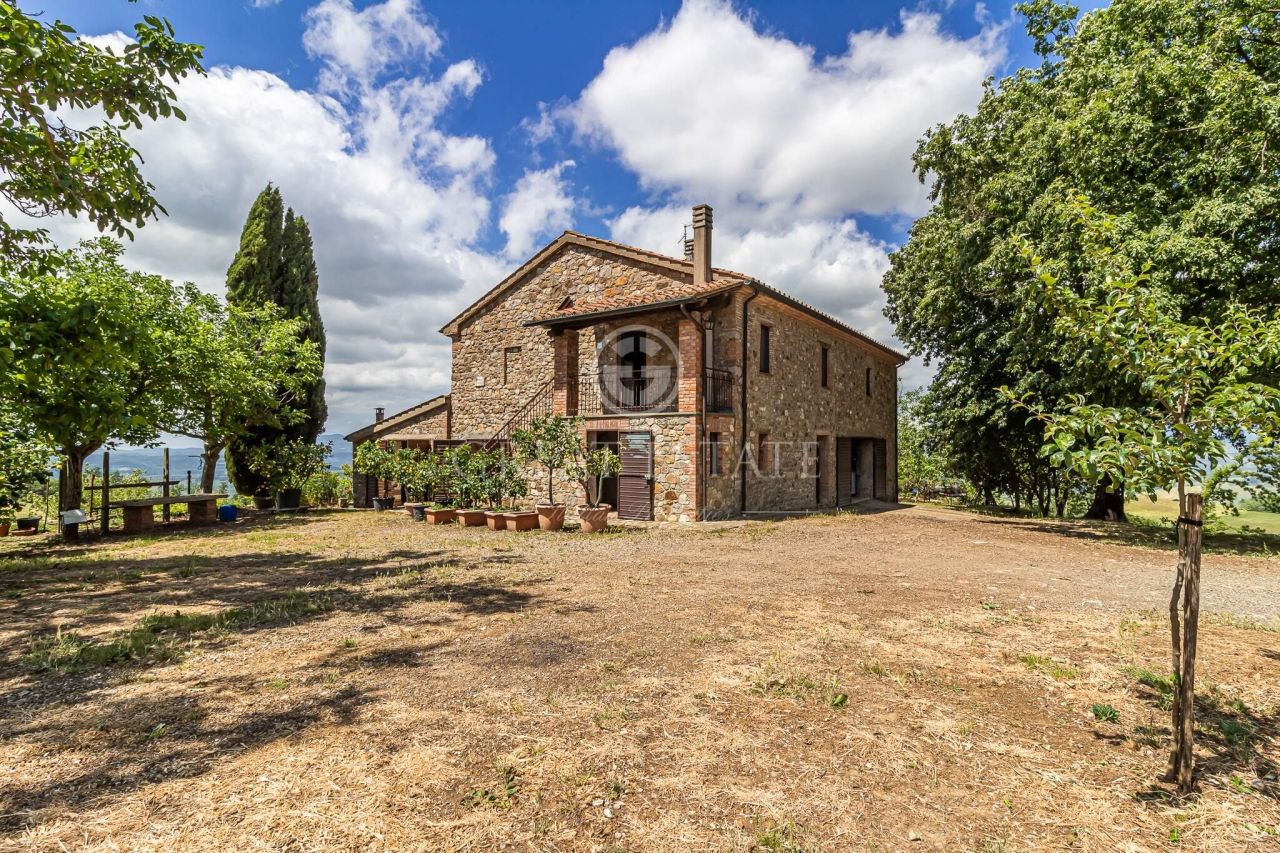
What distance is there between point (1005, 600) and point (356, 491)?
747 inches

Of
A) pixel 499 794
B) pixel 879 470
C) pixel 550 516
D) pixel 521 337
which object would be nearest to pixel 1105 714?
pixel 499 794

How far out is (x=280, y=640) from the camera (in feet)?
16.8

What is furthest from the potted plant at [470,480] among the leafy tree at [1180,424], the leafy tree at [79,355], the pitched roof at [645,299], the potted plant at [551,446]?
the leafy tree at [1180,424]

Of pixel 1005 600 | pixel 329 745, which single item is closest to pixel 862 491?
pixel 1005 600

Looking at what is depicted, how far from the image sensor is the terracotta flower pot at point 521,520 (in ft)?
42.0

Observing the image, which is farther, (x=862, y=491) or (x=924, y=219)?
(x=862, y=491)

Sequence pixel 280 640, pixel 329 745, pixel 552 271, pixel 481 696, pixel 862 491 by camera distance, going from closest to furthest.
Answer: pixel 329 745 → pixel 481 696 → pixel 280 640 → pixel 552 271 → pixel 862 491

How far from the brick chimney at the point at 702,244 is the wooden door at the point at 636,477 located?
4.34 metres

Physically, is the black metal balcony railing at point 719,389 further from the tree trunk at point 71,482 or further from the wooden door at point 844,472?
the tree trunk at point 71,482

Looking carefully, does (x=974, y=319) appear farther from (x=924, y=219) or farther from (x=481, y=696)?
(x=481, y=696)

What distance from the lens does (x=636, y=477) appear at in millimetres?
14555

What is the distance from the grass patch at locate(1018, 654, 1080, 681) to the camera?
4387 millimetres

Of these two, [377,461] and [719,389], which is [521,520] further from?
[377,461]

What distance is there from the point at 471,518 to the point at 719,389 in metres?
6.72
